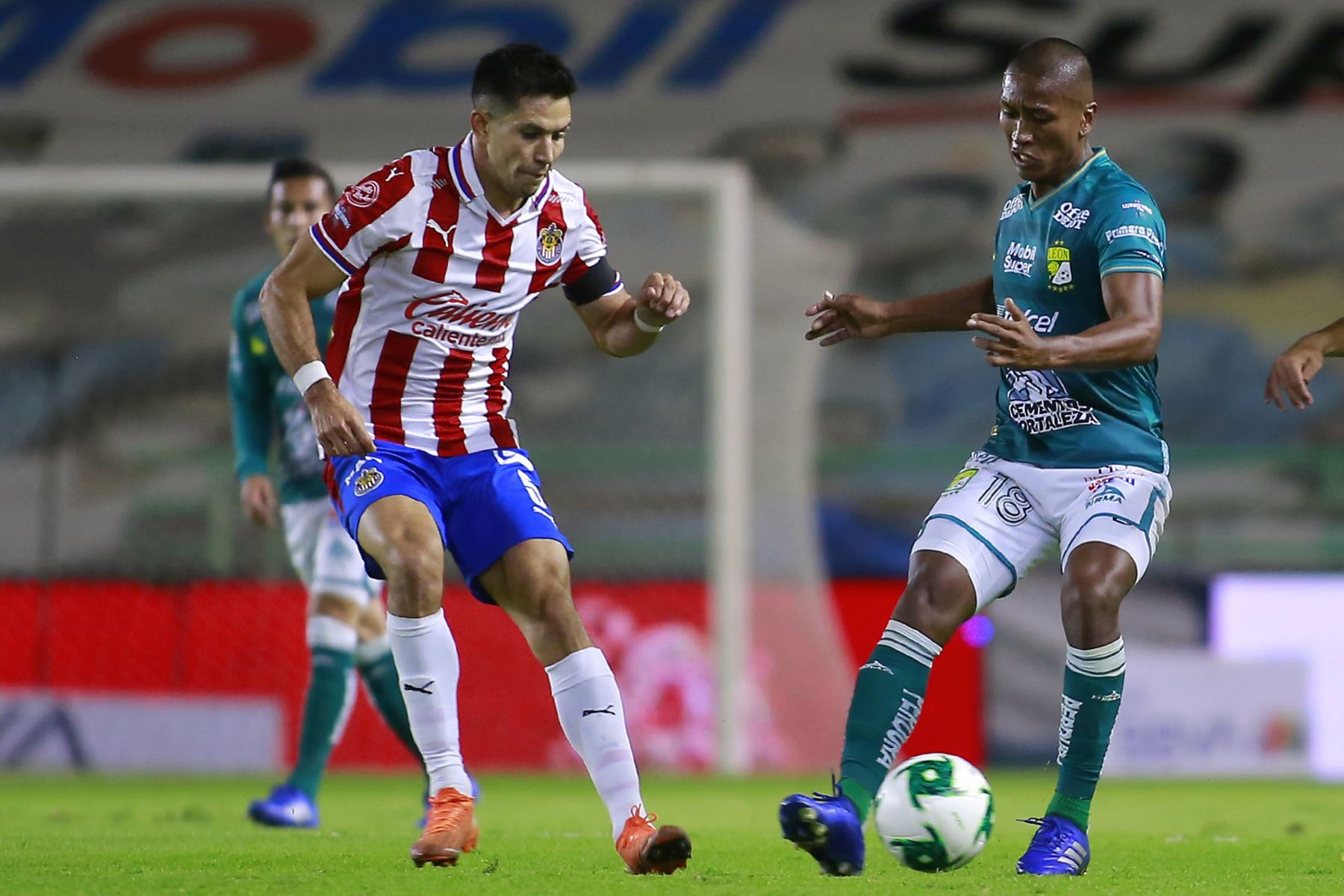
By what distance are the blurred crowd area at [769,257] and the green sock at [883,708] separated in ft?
20.6

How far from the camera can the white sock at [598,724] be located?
147 inches

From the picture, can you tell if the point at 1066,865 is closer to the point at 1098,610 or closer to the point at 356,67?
the point at 1098,610

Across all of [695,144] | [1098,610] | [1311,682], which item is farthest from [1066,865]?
[695,144]

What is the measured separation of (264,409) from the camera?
5.98m

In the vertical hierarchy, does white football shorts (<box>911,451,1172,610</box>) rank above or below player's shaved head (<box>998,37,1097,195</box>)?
below

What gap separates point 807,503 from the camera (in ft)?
38.3

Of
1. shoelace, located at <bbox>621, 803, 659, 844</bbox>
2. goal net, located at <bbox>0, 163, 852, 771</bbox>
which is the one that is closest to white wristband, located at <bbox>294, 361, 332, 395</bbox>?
shoelace, located at <bbox>621, 803, 659, 844</bbox>

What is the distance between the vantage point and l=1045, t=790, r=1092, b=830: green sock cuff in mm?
3867

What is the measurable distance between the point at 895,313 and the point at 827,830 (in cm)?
134

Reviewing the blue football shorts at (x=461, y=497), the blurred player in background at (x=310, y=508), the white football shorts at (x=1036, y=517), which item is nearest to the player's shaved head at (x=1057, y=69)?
the white football shorts at (x=1036, y=517)

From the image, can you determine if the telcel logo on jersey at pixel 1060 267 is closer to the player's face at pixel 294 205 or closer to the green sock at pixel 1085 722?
the green sock at pixel 1085 722

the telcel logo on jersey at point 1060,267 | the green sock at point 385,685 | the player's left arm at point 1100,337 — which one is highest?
the telcel logo on jersey at point 1060,267

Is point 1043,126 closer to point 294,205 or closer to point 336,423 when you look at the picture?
point 336,423

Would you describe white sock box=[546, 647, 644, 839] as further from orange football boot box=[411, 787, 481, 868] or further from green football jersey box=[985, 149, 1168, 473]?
green football jersey box=[985, 149, 1168, 473]
